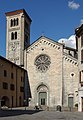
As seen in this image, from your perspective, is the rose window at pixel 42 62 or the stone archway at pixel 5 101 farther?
the rose window at pixel 42 62

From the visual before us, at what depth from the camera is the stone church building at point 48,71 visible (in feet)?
210

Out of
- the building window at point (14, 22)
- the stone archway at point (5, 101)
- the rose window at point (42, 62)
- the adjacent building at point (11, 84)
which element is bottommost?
the stone archway at point (5, 101)

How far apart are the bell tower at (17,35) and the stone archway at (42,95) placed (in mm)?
8092

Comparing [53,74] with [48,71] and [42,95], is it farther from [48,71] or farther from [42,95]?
[42,95]

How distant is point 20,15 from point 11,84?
73.3ft

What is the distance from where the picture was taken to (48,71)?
66.3 m

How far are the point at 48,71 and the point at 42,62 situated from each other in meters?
2.82

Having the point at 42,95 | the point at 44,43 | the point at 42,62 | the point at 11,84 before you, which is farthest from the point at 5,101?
the point at 44,43

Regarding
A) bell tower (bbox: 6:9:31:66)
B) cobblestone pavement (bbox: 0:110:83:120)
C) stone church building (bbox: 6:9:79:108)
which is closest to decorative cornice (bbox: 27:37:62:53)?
stone church building (bbox: 6:9:79:108)

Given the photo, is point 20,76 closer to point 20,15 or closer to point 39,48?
point 39,48

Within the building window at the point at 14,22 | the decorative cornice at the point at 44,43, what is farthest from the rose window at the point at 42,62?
the building window at the point at 14,22

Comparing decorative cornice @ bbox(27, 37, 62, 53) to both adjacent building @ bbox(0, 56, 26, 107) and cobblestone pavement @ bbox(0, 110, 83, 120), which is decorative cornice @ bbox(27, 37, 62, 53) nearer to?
adjacent building @ bbox(0, 56, 26, 107)

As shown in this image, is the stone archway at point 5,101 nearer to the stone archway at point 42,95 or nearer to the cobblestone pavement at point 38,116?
the stone archway at point 42,95

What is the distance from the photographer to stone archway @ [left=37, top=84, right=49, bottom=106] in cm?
6644
